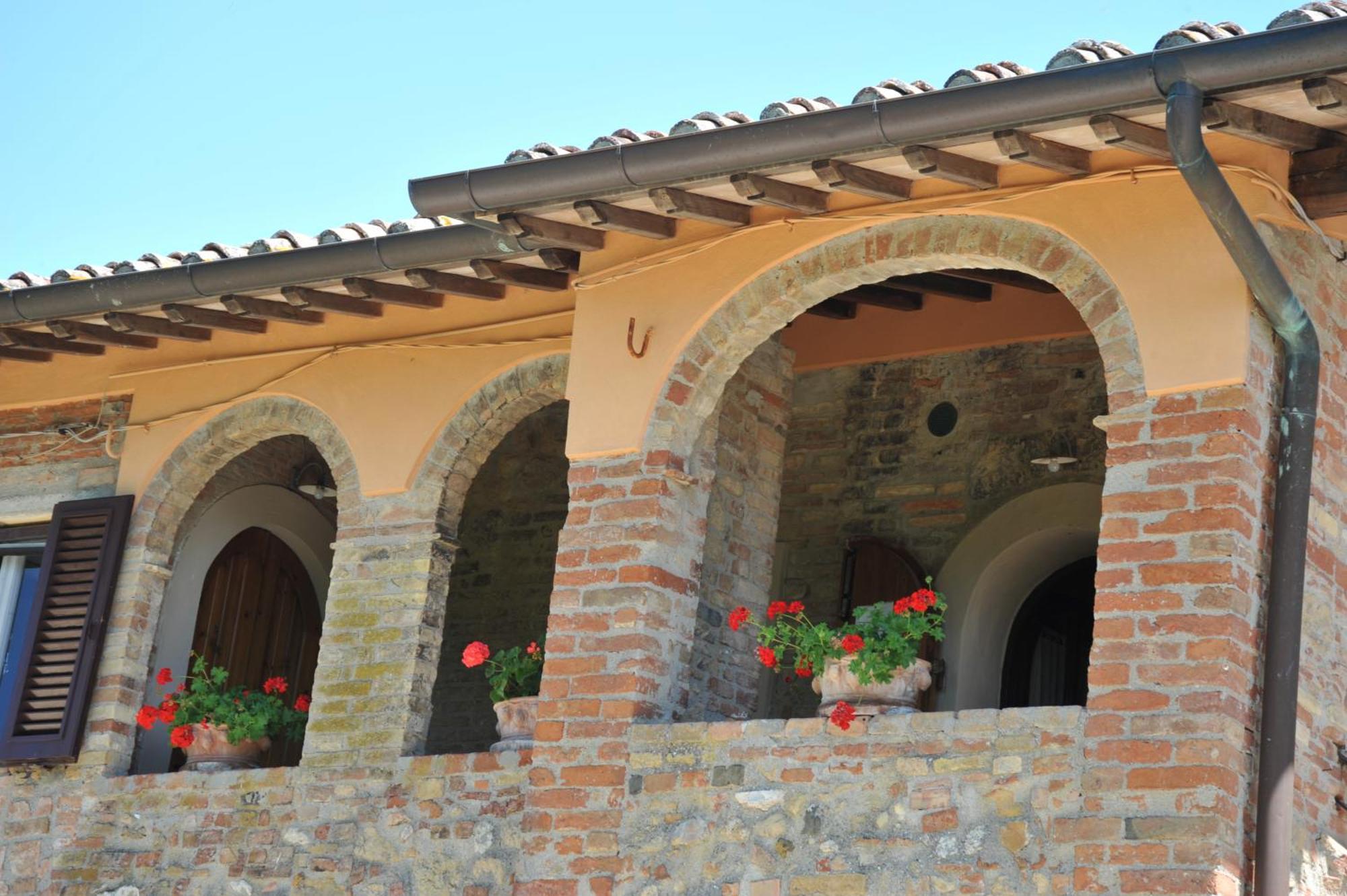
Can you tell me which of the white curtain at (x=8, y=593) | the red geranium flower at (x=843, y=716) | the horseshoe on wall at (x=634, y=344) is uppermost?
the horseshoe on wall at (x=634, y=344)

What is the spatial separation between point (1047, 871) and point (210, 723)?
13.6 feet

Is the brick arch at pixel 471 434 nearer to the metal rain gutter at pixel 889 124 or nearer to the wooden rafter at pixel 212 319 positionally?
the wooden rafter at pixel 212 319

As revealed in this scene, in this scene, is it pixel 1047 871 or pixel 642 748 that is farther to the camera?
pixel 642 748

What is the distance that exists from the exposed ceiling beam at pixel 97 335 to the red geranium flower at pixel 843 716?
4.18m

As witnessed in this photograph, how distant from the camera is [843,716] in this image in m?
6.50

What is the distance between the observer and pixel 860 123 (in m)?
6.23

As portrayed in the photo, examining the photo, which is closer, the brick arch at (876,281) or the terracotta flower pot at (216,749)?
the brick arch at (876,281)

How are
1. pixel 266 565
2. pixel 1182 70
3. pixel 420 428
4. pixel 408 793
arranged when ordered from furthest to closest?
pixel 266 565
pixel 420 428
pixel 408 793
pixel 1182 70

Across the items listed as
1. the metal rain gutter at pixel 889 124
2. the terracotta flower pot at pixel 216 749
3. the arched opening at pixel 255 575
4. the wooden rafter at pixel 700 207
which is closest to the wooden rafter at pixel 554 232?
the metal rain gutter at pixel 889 124

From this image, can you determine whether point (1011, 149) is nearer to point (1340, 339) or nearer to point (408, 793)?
point (1340, 339)

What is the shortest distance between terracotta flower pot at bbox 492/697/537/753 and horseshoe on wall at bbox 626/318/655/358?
141 centimetres

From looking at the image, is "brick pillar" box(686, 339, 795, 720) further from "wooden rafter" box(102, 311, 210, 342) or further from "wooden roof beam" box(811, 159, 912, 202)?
"wooden rafter" box(102, 311, 210, 342)

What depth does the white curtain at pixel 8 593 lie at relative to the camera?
31.0 feet

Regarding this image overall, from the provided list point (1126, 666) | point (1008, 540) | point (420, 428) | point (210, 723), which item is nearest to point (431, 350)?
point (420, 428)
